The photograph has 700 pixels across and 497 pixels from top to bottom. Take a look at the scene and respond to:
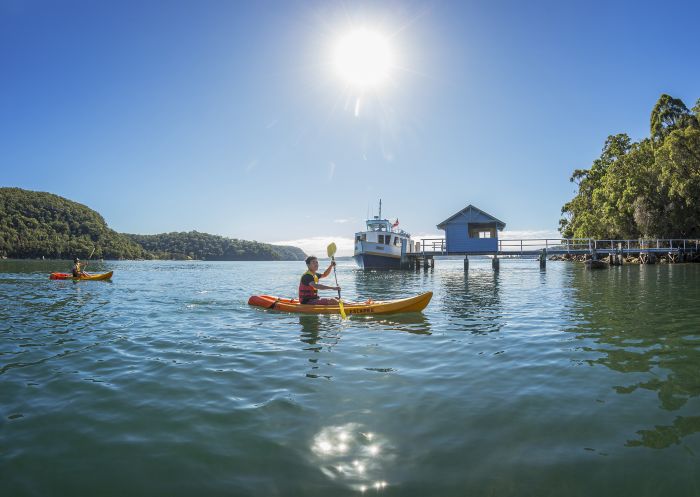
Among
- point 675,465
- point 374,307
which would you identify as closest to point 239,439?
point 675,465

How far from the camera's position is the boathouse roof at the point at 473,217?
4336cm

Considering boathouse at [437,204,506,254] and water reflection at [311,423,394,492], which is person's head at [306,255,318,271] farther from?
boathouse at [437,204,506,254]

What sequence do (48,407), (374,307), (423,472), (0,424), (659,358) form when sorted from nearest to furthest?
1. (423,472)
2. (0,424)
3. (48,407)
4. (659,358)
5. (374,307)

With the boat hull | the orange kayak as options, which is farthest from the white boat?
the orange kayak

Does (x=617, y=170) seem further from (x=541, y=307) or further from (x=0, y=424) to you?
(x=0, y=424)

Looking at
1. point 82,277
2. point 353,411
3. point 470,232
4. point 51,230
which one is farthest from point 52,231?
point 353,411

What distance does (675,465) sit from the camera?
3.89 meters

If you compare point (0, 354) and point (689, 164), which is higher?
point (689, 164)

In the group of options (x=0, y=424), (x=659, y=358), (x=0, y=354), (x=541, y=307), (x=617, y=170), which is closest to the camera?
(x=0, y=424)

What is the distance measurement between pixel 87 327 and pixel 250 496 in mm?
10605

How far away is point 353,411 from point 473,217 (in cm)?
4118

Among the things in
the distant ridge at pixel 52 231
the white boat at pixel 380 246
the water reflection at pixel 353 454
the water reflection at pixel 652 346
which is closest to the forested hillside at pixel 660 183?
the white boat at pixel 380 246

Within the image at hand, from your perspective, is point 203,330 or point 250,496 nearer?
point 250,496

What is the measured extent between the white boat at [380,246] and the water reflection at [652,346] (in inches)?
1153
